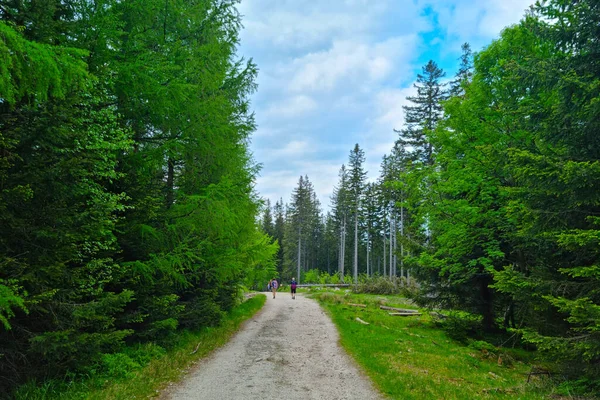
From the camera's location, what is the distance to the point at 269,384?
7086 millimetres

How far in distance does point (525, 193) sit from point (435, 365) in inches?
201

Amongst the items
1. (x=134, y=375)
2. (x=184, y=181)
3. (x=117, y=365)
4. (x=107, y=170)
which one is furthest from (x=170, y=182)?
(x=134, y=375)

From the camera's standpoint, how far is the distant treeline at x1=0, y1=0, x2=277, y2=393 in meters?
4.86

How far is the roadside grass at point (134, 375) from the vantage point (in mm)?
5574

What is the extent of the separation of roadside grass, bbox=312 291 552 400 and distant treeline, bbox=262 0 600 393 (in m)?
1.12

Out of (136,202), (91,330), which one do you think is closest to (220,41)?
(136,202)

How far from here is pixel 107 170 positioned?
263 inches

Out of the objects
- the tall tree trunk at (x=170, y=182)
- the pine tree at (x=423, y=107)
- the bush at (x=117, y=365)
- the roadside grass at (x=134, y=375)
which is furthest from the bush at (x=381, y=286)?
the bush at (x=117, y=365)

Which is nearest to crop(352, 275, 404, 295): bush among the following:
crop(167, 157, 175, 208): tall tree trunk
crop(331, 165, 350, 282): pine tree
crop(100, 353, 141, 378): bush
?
crop(331, 165, 350, 282): pine tree

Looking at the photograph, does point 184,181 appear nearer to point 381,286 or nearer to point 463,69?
point 463,69

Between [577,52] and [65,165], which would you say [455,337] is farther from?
[65,165]

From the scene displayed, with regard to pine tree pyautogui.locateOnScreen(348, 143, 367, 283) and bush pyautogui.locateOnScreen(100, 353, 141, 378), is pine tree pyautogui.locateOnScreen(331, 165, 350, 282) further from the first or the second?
bush pyautogui.locateOnScreen(100, 353, 141, 378)

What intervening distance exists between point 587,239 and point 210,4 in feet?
38.3

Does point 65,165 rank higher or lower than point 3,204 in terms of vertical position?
higher
